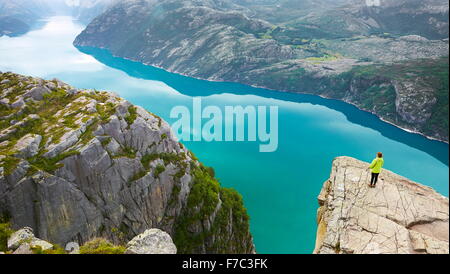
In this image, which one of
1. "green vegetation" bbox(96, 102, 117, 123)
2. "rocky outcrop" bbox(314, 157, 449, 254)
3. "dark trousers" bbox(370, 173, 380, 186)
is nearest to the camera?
"rocky outcrop" bbox(314, 157, 449, 254)

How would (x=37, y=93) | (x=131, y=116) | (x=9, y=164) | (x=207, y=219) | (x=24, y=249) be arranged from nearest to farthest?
(x=24, y=249) → (x=9, y=164) → (x=37, y=93) → (x=131, y=116) → (x=207, y=219)

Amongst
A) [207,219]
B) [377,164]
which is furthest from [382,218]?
[207,219]

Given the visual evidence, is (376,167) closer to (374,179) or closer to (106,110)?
(374,179)

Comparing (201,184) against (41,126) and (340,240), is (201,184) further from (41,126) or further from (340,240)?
(340,240)

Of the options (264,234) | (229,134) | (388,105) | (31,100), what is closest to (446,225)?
(31,100)

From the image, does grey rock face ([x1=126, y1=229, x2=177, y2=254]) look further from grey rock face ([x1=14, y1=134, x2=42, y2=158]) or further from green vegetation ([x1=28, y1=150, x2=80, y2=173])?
grey rock face ([x1=14, y1=134, x2=42, y2=158])

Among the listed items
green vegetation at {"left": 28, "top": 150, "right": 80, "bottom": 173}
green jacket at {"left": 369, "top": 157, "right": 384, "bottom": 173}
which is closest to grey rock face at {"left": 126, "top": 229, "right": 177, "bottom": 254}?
green jacket at {"left": 369, "top": 157, "right": 384, "bottom": 173}

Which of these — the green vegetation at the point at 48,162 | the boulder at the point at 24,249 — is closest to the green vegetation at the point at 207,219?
the green vegetation at the point at 48,162
